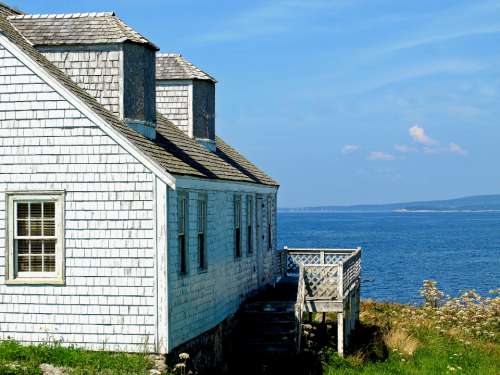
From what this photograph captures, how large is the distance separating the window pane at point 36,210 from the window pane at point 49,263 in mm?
838

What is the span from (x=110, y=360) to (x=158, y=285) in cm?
170

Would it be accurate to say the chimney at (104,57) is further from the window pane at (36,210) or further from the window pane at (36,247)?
the window pane at (36,247)

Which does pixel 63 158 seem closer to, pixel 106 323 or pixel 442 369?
pixel 106 323

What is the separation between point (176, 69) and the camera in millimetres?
26266

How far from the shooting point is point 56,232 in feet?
58.2

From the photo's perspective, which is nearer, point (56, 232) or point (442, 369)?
point (56, 232)

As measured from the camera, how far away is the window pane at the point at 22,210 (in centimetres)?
1789

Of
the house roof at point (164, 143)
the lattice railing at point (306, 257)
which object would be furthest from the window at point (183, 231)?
the lattice railing at point (306, 257)

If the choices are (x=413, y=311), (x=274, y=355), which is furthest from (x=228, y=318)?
(x=413, y=311)

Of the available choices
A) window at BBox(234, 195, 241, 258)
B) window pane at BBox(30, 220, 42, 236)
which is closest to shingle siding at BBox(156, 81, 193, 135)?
window at BBox(234, 195, 241, 258)

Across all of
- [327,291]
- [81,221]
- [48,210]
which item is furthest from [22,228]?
[327,291]

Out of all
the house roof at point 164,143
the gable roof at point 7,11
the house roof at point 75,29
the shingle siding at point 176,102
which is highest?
the gable roof at point 7,11

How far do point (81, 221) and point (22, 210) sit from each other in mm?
1304

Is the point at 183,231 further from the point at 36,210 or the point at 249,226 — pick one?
the point at 249,226
